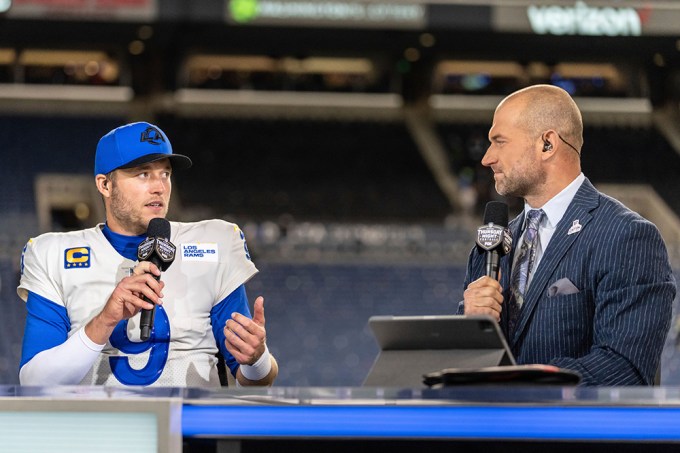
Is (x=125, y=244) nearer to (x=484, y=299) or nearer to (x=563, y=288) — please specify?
(x=484, y=299)

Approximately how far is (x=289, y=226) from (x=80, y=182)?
3214 millimetres

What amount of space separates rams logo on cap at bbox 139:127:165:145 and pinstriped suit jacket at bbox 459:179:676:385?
108 centimetres

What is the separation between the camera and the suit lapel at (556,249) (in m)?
2.85

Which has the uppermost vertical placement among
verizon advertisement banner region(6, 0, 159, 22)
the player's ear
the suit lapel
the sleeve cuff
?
verizon advertisement banner region(6, 0, 159, 22)

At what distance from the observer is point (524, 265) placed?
3.00 meters

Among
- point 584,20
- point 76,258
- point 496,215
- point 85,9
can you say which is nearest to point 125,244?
point 76,258

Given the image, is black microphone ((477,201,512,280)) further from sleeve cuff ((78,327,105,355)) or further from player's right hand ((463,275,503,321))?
sleeve cuff ((78,327,105,355))

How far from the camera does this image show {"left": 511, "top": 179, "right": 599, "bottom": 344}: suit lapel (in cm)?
285

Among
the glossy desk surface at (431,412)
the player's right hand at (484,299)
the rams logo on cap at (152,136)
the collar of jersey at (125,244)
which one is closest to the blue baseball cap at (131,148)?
the rams logo on cap at (152,136)

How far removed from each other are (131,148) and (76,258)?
0.34 m

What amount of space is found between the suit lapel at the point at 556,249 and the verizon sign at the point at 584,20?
1215cm

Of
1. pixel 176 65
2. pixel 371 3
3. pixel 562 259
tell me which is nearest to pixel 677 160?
pixel 371 3

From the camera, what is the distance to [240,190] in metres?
15.7

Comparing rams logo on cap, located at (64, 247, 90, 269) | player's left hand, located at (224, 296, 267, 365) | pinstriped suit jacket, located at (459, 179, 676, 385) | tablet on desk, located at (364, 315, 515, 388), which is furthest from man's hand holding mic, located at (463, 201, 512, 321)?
rams logo on cap, located at (64, 247, 90, 269)
